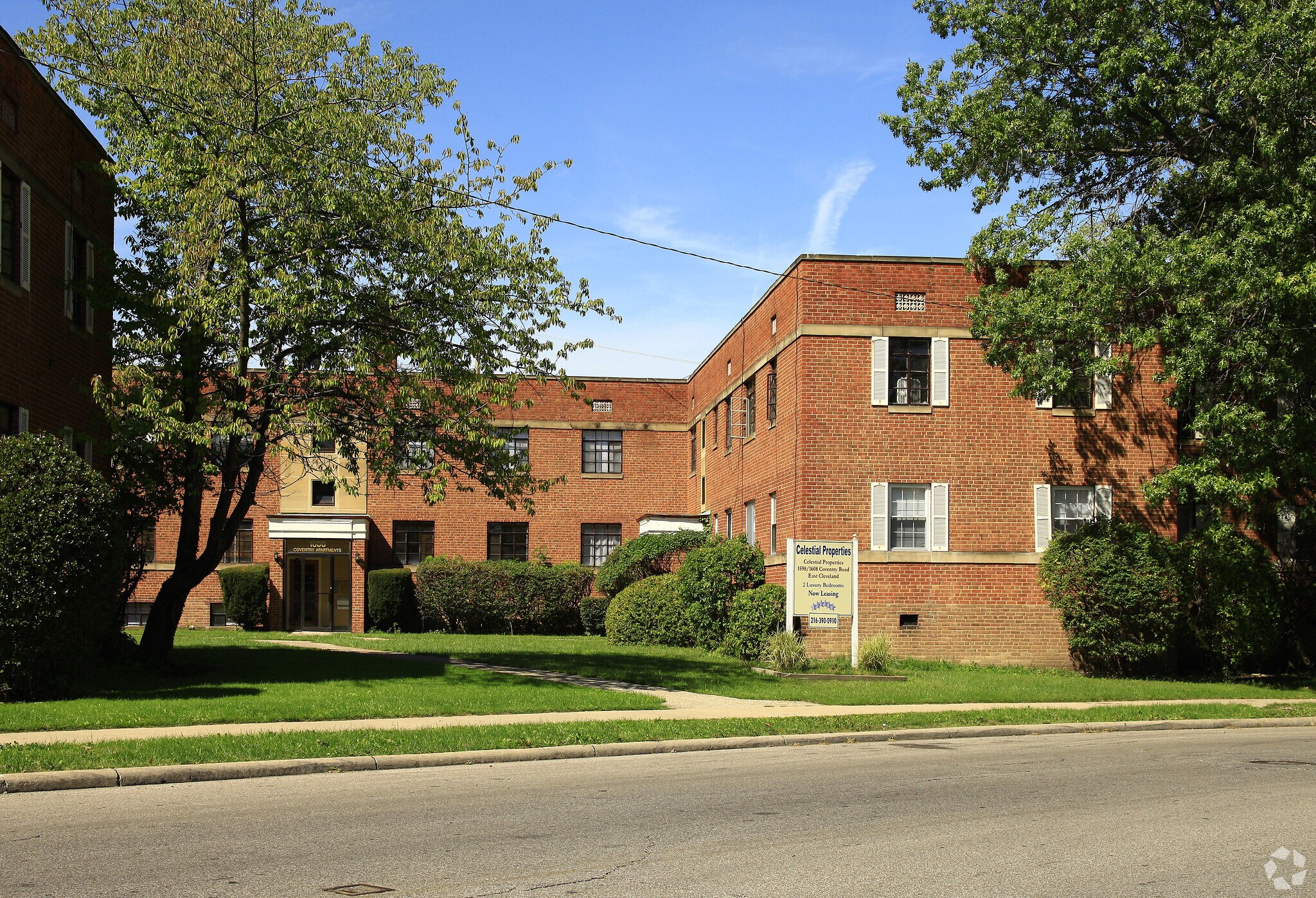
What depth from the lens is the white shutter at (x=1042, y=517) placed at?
78.3 ft

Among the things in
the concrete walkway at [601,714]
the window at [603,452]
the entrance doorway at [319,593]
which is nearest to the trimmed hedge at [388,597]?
the entrance doorway at [319,593]

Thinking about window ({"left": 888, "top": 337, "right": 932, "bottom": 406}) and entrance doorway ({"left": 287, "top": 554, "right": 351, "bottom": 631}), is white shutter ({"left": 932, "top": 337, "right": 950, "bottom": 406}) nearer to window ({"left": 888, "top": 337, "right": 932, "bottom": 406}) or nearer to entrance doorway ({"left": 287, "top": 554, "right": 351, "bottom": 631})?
window ({"left": 888, "top": 337, "right": 932, "bottom": 406})

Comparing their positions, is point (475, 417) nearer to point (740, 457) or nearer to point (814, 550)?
point (814, 550)

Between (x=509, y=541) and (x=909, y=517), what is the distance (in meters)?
17.3

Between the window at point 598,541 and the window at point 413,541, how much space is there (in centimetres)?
481

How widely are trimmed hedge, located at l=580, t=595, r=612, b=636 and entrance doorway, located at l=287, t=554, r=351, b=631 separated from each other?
23.0 feet

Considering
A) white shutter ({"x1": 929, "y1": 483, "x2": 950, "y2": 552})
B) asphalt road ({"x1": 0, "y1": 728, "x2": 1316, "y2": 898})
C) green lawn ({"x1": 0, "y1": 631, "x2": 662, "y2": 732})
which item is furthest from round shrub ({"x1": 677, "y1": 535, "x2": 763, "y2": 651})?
asphalt road ({"x1": 0, "y1": 728, "x2": 1316, "y2": 898})

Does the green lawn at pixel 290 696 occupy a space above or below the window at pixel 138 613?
above

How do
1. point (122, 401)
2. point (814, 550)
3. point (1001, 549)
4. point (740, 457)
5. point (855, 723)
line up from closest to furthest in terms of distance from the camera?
point (855, 723) → point (122, 401) → point (814, 550) → point (1001, 549) → point (740, 457)

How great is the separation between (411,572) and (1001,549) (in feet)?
64.0

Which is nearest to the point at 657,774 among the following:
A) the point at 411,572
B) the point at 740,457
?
the point at 740,457

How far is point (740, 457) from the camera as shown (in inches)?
1171

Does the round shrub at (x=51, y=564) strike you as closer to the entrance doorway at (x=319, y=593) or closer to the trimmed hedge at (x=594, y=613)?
the trimmed hedge at (x=594, y=613)

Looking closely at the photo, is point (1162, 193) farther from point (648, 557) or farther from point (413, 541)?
point (413, 541)
